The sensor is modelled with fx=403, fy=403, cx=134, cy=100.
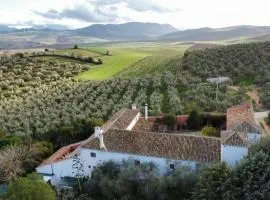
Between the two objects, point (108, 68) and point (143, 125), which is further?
point (108, 68)

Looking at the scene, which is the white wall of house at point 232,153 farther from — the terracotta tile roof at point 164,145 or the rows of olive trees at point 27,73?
the rows of olive trees at point 27,73

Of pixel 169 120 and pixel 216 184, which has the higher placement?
pixel 169 120

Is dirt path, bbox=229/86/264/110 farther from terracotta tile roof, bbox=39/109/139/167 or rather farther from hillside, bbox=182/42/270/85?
terracotta tile roof, bbox=39/109/139/167

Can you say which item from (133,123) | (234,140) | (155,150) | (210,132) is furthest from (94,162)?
(210,132)

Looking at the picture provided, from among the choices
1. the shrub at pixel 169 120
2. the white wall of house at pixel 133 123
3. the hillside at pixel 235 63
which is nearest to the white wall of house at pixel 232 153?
the white wall of house at pixel 133 123

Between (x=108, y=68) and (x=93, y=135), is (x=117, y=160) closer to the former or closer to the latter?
(x=93, y=135)

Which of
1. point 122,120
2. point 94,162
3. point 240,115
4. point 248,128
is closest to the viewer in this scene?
point 94,162

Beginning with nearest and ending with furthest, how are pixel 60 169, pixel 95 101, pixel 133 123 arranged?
pixel 60 169, pixel 133 123, pixel 95 101

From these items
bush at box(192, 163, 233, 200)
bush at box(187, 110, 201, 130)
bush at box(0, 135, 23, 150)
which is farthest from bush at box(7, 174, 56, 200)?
bush at box(187, 110, 201, 130)
